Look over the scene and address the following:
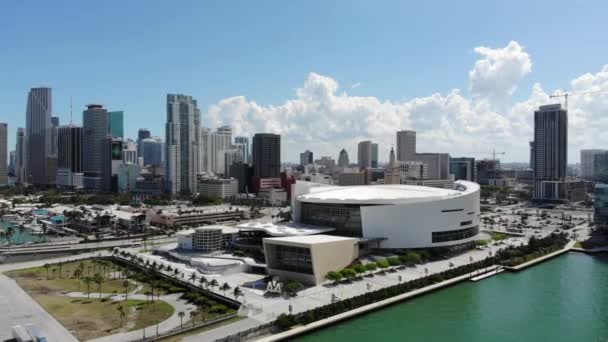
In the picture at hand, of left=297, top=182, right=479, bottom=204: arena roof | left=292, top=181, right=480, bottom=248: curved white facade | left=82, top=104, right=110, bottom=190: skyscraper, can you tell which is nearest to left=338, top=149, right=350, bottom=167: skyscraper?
left=82, top=104, right=110, bottom=190: skyscraper

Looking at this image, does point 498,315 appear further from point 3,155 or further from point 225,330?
point 3,155

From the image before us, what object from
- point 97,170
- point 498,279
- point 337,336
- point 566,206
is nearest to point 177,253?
point 337,336

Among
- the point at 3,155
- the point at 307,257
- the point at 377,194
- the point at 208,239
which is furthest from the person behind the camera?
the point at 3,155

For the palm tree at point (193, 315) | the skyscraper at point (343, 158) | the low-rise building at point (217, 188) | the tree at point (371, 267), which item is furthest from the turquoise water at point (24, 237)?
the skyscraper at point (343, 158)

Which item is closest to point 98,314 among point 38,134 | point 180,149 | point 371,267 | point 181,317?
point 181,317

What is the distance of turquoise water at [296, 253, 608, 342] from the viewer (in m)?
24.7

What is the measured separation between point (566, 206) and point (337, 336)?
83.8m

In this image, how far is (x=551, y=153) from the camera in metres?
99.3

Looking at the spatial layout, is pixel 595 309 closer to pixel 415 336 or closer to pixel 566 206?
pixel 415 336

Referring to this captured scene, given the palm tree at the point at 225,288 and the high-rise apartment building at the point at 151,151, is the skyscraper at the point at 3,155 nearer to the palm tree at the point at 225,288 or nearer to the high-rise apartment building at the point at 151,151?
the high-rise apartment building at the point at 151,151

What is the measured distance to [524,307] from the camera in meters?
29.3

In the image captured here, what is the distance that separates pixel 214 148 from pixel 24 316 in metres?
141

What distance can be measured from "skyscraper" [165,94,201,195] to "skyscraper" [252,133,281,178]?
14.6m

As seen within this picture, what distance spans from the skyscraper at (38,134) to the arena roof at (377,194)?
120m
